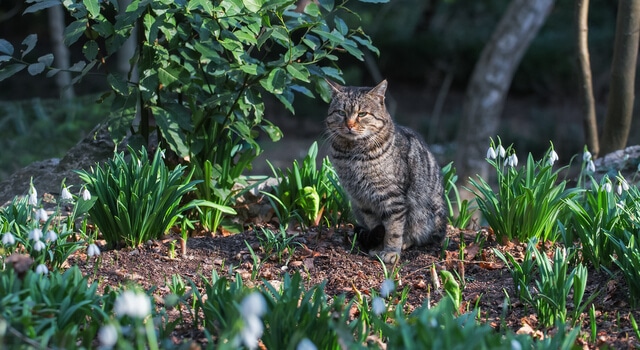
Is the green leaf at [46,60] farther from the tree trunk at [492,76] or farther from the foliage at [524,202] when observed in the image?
the tree trunk at [492,76]

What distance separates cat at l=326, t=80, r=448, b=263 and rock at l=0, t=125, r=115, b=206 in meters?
1.70

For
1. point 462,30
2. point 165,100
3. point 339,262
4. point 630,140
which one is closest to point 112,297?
point 339,262

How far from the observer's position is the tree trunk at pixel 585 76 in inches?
244

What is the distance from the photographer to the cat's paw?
4523 mm

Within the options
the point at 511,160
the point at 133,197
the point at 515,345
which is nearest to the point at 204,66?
the point at 133,197

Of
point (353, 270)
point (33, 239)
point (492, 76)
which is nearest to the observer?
point (33, 239)

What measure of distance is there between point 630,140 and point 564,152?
1279 millimetres

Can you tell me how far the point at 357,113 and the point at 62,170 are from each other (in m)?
2.18

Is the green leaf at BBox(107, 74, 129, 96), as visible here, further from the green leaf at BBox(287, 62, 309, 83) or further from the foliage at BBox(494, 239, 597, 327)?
the foliage at BBox(494, 239, 597, 327)

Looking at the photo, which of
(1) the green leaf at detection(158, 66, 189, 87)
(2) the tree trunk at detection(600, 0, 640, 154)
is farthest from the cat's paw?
(2) the tree trunk at detection(600, 0, 640, 154)

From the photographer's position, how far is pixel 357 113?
4.59 m

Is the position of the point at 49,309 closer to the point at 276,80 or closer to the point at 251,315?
the point at 251,315

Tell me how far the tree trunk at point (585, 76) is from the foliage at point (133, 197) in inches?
140

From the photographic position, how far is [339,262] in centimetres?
443
